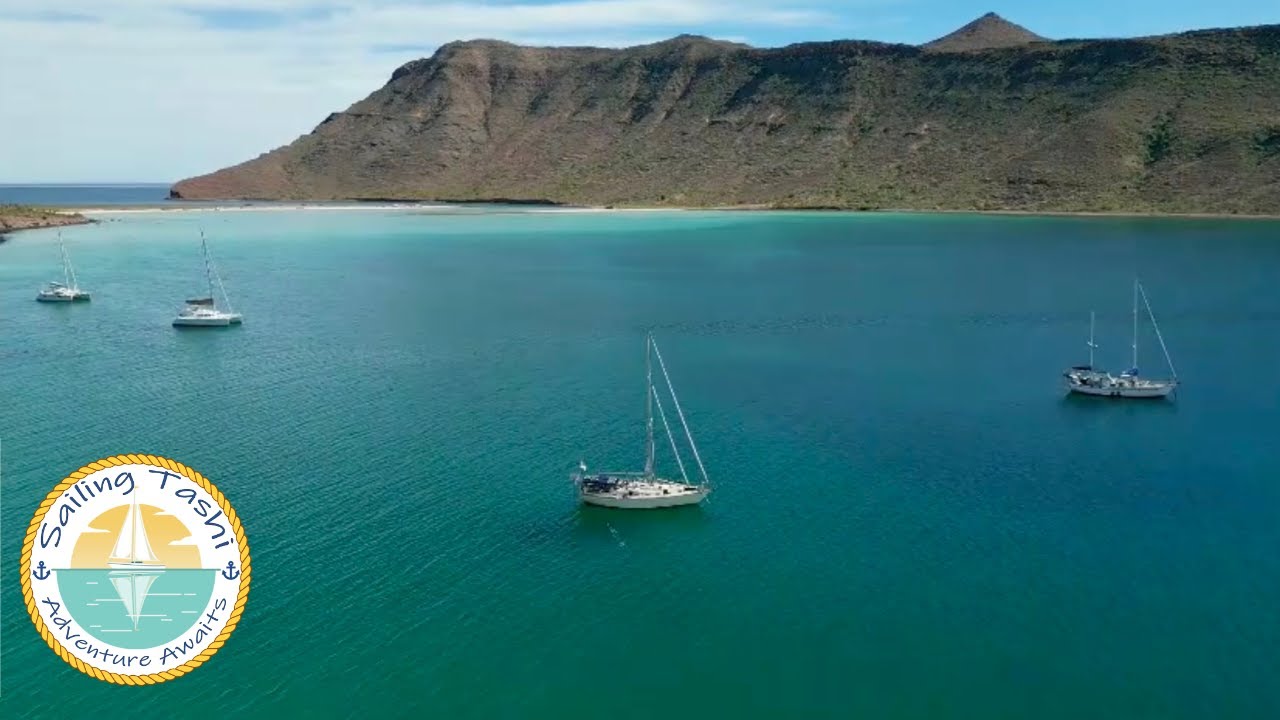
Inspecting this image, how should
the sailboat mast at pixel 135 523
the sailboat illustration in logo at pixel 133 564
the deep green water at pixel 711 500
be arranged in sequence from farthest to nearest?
the deep green water at pixel 711 500
the sailboat illustration in logo at pixel 133 564
the sailboat mast at pixel 135 523

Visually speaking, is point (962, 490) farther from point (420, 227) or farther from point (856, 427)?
point (420, 227)

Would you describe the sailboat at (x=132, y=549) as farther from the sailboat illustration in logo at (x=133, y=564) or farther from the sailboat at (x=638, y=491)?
the sailboat at (x=638, y=491)

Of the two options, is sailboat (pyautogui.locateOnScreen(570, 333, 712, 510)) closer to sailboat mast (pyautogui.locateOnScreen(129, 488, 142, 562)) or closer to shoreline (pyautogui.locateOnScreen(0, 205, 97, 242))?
sailboat mast (pyautogui.locateOnScreen(129, 488, 142, 562))

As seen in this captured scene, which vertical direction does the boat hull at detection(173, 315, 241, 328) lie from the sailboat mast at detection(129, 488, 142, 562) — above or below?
below

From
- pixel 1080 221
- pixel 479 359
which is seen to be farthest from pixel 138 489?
pixel 1080 221

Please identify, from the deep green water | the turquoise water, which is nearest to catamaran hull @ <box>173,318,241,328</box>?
the deep green water

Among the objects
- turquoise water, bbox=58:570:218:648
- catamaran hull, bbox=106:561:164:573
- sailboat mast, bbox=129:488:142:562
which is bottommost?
turquoise water, bbox=58:570:218:648

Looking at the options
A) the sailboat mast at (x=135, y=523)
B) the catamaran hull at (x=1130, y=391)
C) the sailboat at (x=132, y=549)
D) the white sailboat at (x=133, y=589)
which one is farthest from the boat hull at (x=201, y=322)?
the catamaran hull at (x=1130, y=391)
